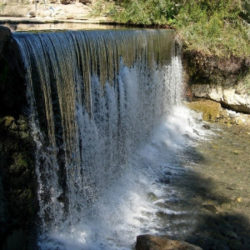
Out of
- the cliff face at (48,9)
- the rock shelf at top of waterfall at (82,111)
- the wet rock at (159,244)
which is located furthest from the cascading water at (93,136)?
the cliff face at (48,9)

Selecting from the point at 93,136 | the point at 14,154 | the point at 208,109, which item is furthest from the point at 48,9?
the point at 14,154

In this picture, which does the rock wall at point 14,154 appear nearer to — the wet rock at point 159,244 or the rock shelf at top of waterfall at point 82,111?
the rock shelf at top of waterfall at point 82,111

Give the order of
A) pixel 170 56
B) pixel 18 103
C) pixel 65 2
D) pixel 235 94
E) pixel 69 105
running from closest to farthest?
pixel 18 103 → pixel 69 105 → pixel 170 56 → pixel 235 94 → pixel 65 2

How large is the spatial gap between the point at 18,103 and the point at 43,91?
Answer: 16.9 inches

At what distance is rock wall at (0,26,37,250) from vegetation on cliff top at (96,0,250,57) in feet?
21.9

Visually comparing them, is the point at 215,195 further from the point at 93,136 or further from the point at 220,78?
the point at 220,78

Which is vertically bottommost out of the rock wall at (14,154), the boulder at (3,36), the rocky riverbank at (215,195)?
the rocky riverbank at (215,195)

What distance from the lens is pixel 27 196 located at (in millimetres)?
3844

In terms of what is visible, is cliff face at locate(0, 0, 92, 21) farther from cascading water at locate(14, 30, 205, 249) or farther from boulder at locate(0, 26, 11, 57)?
boulder at locate(0, 26, 11, 57)

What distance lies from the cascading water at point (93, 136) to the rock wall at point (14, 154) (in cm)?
21

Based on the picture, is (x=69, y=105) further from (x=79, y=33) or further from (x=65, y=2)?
(x=65, y=2)

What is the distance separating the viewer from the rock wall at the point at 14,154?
11.7 ft

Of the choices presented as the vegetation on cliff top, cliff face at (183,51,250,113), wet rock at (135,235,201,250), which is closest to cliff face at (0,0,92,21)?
the vegetation on cliff top

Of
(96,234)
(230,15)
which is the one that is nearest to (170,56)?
(230,15)
